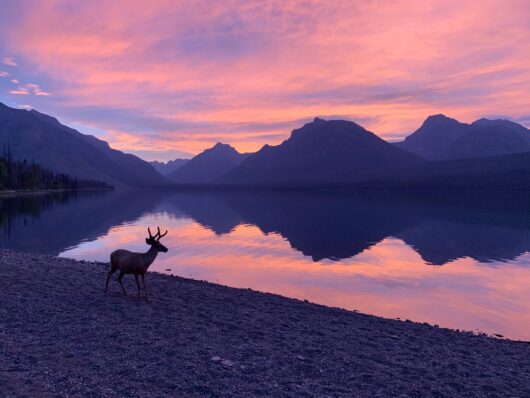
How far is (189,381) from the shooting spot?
35.0ft

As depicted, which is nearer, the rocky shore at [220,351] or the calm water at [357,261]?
the rocky shore at [220,351]

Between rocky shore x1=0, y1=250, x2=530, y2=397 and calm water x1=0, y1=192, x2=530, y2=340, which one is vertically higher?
rocky shore x1=0, y1=250, x2=530, y2=397

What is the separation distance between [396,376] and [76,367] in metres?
8.99

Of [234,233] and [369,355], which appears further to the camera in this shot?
[234,233]

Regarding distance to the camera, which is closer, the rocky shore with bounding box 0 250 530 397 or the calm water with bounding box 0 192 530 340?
the rocky shore with bounding box 0 250 530 397

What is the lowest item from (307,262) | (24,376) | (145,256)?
(307,262)

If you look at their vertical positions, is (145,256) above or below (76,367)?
above

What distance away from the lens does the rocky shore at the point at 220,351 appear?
1048 cm

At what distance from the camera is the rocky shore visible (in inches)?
412

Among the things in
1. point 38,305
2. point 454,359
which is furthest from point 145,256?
point 454,359

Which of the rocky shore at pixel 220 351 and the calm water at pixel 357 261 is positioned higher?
the rocky shore at pixel 220 351

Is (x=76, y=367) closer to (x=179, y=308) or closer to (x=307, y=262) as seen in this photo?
(x=179, y=308)

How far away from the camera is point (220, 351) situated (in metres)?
13.1

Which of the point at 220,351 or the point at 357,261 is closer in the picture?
the point at 220,351
